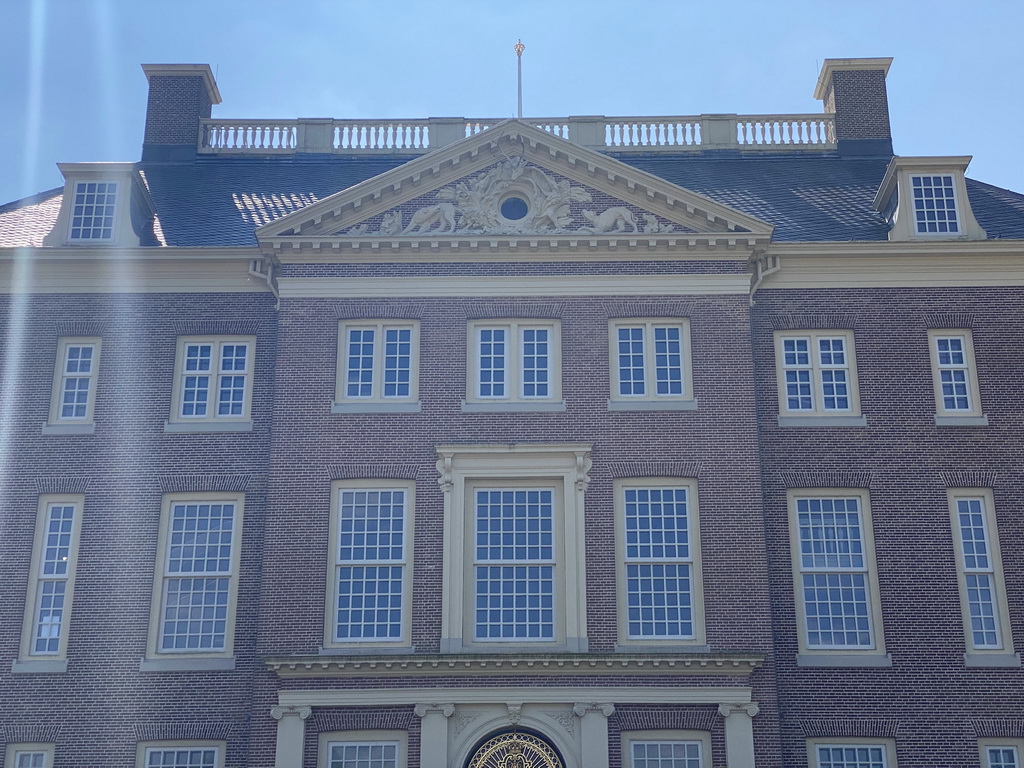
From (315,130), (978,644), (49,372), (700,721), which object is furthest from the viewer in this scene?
(315,130)

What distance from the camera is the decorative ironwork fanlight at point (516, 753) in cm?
2131

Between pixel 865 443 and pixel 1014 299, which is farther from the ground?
pixel 1014 299

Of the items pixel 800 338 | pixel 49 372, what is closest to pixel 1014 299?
pixel 800 338

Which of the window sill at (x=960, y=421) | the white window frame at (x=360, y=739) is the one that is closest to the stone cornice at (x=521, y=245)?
the window sill at (x=960, y=421)

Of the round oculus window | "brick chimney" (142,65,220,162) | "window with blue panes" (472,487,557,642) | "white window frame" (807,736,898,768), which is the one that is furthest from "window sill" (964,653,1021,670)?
"brick chimney" (142,65,220,162)

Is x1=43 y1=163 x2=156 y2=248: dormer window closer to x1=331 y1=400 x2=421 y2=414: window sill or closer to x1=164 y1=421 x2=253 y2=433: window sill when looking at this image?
x1=164 y1=421 x2=253 y2=433: window sill

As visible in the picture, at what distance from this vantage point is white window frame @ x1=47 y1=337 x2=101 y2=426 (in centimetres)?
2438

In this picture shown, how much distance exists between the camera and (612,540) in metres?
22.5

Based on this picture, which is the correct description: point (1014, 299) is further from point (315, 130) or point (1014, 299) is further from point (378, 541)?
point (315, 130)

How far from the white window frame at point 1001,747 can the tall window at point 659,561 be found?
559cm

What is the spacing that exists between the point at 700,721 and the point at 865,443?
21.3ft

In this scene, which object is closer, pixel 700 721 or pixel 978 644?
pixel 700 721

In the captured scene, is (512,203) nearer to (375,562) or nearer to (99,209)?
(375,562)

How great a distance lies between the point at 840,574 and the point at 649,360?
5454 mm
